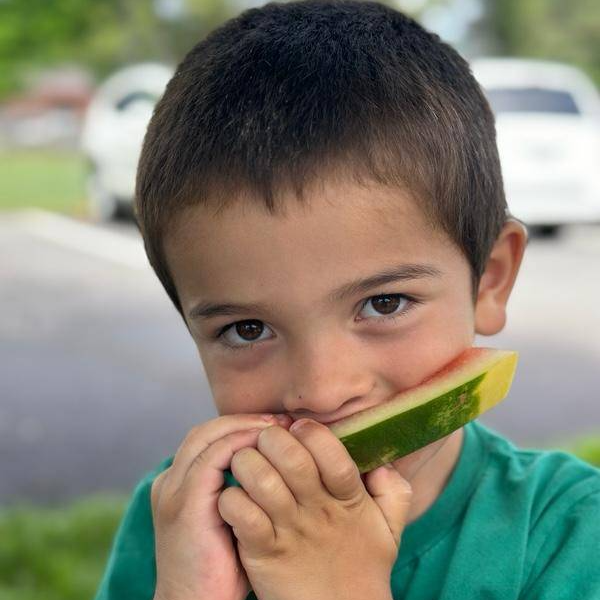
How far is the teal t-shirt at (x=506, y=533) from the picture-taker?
1747 mm

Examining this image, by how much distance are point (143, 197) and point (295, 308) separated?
432 mm

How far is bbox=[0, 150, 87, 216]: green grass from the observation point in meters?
18.2

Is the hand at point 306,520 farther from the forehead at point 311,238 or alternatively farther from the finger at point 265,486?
the forehead at point 311,238

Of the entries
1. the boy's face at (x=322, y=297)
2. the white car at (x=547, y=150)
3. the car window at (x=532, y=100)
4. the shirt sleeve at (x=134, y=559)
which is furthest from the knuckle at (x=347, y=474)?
the car window at (x=532, y=100)

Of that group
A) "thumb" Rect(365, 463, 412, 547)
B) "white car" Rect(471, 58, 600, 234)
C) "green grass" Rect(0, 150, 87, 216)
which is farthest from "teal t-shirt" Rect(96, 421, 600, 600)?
"green grass" Rect(0, 150, 87, 216)

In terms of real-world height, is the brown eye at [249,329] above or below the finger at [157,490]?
above

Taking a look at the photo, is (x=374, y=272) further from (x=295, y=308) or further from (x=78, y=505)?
(x=78, y=505)

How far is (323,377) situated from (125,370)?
215 inches

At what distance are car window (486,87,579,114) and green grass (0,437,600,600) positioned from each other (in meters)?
8.96

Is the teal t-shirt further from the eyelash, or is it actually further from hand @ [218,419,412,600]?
the eyelash

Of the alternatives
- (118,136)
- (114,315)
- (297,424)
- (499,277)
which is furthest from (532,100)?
(297,424)

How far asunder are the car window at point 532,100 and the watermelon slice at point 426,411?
11.5m

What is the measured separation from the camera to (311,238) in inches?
64.2

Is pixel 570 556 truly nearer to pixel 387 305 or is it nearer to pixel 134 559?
pixel 387 305
